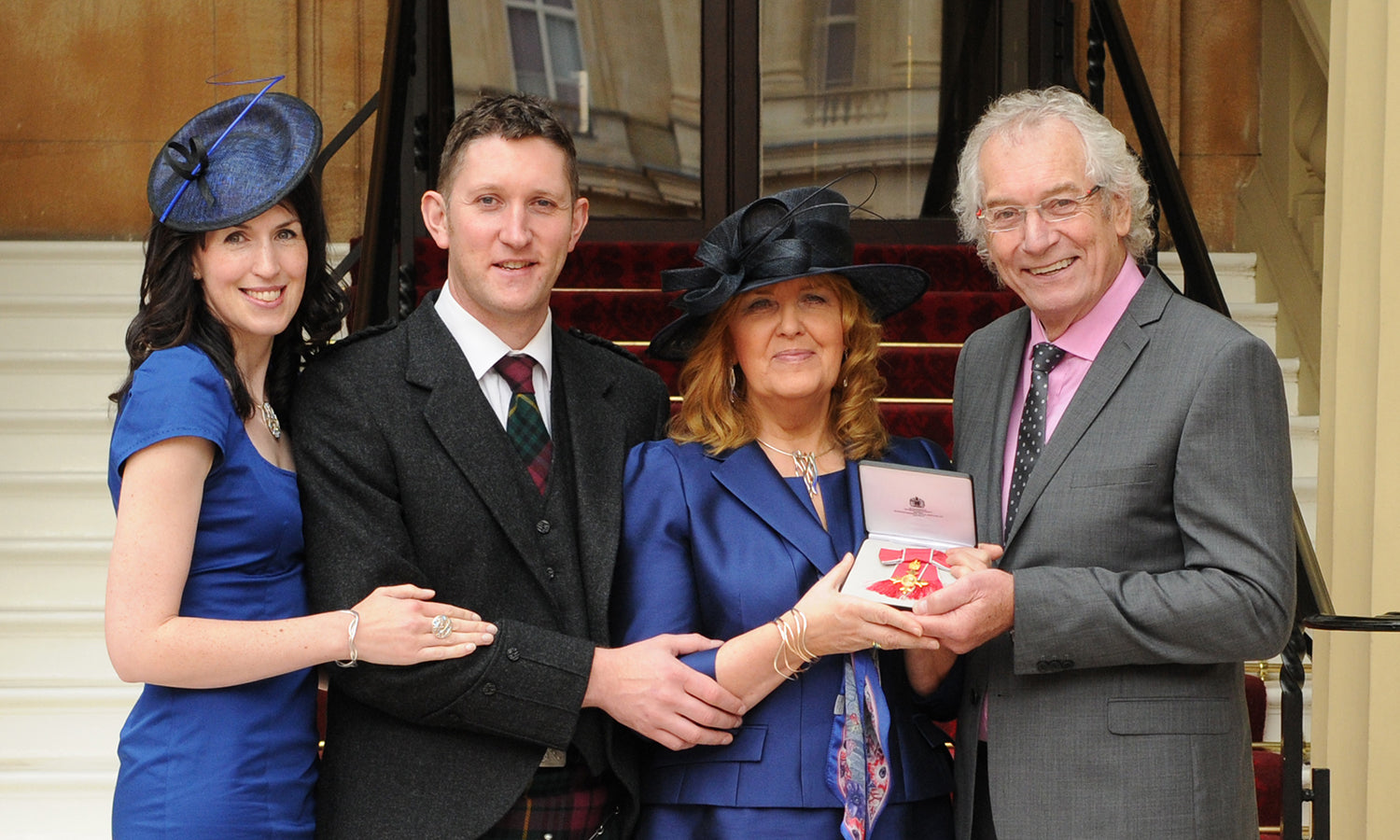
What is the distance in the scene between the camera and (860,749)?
2.09 meters

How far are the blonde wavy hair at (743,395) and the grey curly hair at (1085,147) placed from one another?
0.80 ft

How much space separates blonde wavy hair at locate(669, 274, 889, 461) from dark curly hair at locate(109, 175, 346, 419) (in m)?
0.64

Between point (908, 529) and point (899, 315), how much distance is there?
2.97 metres

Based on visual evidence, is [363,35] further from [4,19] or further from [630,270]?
[630,270]

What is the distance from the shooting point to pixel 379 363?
86.4 inches

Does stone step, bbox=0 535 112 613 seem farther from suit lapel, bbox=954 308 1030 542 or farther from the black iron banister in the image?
the black iron banister

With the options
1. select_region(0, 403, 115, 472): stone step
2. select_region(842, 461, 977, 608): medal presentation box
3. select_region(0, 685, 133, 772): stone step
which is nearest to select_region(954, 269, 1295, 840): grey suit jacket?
select_region(842, 461, 977, 608): medal presentation box

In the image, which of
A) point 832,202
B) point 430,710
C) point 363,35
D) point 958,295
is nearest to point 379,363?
point 430,710

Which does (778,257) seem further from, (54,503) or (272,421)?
(54,503)

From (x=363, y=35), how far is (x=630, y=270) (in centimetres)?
214

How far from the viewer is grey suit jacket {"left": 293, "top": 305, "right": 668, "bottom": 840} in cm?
203

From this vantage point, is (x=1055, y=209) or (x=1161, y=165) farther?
(x=1161, y=165)

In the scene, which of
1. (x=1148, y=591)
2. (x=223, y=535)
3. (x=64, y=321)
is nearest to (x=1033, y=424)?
(x=1148, y=591)

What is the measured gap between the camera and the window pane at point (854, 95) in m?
8.62
